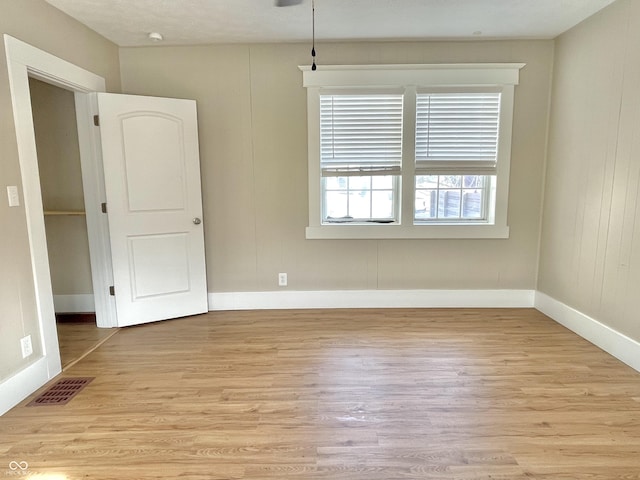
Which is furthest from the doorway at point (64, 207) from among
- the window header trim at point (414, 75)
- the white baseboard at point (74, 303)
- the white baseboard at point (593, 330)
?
the white baseboard at point (593, 330)

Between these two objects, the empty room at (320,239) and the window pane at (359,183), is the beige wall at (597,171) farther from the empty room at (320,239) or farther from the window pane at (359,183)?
the window pane at (359,183)

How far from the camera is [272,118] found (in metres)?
3.47

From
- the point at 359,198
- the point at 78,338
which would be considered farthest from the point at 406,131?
the point at 78,338

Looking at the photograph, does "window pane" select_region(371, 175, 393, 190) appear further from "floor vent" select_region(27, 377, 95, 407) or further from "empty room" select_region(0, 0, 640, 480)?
"floor vent" select_region(27, 377, 95, 407)

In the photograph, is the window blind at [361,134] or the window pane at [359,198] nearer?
the window blind at [361,134]

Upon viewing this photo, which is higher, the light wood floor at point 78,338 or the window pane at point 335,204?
the window pane at point 335,204

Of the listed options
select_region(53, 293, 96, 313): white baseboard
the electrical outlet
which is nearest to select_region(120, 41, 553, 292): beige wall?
select_region(53, 293, 96, 313): white baseboard

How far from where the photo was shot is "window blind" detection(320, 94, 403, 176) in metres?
3.43

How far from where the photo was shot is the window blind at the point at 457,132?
134 inches

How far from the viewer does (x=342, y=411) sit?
201 centimetres

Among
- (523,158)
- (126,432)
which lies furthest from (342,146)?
(126,432)

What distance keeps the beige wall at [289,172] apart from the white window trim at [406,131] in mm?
83

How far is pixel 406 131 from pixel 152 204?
2503 mm

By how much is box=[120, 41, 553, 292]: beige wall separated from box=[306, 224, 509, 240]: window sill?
0.27ft
